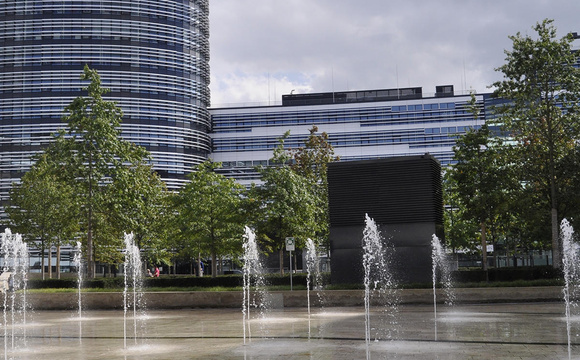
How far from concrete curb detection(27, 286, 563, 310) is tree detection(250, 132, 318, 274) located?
11.0 meters

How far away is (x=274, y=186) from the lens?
34.7m

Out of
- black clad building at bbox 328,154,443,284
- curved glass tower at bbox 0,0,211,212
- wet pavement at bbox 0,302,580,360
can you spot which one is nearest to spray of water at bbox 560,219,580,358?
wet pavement at bbox 0,302,580,360

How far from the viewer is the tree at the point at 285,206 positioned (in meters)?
33.9

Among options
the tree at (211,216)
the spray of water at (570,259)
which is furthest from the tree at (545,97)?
the tree at (211,216)

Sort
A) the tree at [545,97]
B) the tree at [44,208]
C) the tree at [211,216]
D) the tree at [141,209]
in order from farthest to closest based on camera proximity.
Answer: the tree at [44,208] → the tree at [211,216] → the tree at [141,209] → the tree at [545,97]

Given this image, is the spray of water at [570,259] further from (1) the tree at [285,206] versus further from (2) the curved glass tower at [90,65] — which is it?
(2) the curved glass tower at [90,65]

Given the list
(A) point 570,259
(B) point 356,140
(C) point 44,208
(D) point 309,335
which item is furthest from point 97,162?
(B) point 356,140

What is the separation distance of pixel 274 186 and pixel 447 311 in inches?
653

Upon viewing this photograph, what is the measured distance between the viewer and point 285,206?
33750 millimetres

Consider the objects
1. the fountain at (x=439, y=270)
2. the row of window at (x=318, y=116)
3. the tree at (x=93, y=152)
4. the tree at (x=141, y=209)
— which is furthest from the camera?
the row of window at (x=318, y=116)

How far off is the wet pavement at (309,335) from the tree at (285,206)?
507 inches

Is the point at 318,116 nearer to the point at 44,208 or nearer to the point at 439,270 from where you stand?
the point at 44,208

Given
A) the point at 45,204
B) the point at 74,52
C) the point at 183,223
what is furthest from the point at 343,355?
the point at 74,52

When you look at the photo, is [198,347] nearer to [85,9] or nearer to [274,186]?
[274,186]
